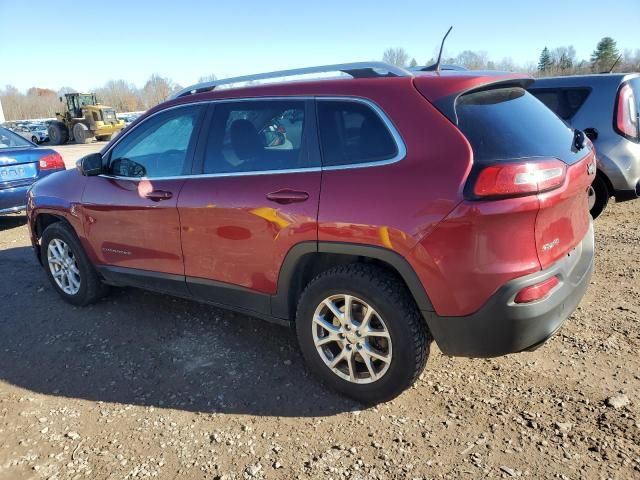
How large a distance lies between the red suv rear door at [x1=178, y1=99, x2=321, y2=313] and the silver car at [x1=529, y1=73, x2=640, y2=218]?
146 inches

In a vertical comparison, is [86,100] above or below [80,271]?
above

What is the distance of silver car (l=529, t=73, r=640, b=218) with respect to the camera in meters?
5.21

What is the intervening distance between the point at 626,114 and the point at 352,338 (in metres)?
4.36

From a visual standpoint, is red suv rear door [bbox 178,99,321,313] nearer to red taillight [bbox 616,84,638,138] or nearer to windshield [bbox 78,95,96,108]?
red taillight [bbox 616,84,638,138]

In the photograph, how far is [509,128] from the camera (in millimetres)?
2504

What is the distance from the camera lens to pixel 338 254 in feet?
9.25

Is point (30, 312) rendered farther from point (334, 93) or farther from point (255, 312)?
point (334, 93)

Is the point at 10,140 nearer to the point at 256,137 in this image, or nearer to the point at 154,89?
the point at 256,137

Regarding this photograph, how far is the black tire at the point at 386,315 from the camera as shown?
257 centimetres

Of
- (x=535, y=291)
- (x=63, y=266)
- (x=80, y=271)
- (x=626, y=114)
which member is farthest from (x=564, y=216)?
(x=63, y=266)

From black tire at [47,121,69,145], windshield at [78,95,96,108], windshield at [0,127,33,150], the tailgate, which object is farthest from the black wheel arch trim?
windshield at [78,95,96,108]

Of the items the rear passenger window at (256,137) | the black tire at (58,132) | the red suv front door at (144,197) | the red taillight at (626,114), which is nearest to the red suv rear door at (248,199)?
the rear passenger window at (256,137)

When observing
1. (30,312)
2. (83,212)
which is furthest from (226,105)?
(30,312)

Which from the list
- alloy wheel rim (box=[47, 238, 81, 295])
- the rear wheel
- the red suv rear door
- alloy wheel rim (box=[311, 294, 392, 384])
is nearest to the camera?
alloy wheel rim (box=[311, 294, 392, 384])
